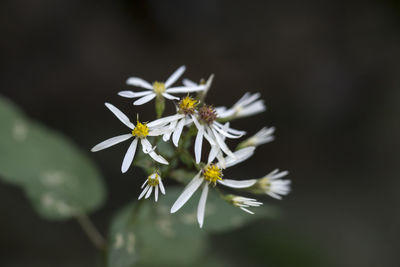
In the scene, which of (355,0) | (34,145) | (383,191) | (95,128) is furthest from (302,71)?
(34,145)

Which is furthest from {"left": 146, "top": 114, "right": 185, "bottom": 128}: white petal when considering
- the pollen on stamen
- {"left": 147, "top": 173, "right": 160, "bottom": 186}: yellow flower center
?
{"left": 147, "top": 173, "right": 160, "bottom": 186}: yellow flower center

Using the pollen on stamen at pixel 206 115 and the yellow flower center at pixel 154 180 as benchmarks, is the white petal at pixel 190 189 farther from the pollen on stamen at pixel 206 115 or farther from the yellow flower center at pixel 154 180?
Result: the pollen on stamen at pixel 206 115

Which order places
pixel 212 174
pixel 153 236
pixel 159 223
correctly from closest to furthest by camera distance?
pixel 212 174 → pixel 159 223 → pixel 153 236

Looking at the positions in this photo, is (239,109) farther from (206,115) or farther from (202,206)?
(202,206)

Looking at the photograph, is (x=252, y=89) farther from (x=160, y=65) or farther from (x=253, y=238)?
(x=253, y=238)

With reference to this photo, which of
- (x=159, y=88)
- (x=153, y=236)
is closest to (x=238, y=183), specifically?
(x=159, y=88)

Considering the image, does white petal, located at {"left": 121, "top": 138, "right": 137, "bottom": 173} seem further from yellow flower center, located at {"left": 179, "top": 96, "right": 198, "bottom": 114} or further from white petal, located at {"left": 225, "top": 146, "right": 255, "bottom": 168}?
white petal, located at {"left": 225, "top": 146, "right": 255, "bottom": 168}
